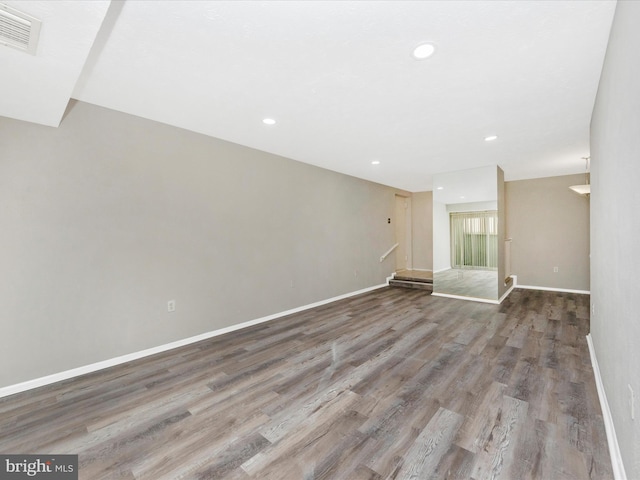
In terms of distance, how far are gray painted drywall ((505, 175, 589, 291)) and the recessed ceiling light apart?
5919mm

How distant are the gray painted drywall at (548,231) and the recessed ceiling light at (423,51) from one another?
5.92 m

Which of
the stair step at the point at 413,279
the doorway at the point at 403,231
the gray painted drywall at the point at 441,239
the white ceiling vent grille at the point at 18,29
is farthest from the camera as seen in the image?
the doorway at the point at 403,231

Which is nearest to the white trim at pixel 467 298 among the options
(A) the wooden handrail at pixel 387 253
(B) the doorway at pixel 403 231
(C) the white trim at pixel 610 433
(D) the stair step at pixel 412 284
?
(D) the stair step at pixel 412 284

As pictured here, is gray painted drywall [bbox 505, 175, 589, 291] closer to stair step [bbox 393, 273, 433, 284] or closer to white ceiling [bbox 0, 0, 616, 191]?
stair step [bbox 393, 273, 433, 284]

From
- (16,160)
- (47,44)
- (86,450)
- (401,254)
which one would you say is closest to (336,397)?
(86,450)

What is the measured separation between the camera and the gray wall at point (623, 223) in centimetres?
115

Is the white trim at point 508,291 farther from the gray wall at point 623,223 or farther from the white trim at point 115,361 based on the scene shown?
the white trim at point 115,361

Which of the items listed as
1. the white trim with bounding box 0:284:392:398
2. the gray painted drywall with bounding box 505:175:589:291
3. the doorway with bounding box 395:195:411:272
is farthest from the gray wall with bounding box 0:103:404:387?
the gray painted drywall with bounding box 505:175:589:291

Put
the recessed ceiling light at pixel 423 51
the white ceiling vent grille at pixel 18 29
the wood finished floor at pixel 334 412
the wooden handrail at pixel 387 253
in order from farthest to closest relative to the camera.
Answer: the wooden handrail at pixel 387 253, the recessed ceiling light at pixel 423 51, the wood finished floor at pixel 334 412, the white ceiling vent grille at pixel 18 29

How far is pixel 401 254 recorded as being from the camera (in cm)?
780

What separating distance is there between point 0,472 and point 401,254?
7.68 metres

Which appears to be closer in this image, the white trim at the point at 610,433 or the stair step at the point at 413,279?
the white trim at the point at 610,433

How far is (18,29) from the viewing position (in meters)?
1.42

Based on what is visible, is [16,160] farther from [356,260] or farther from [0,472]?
[356,260]
